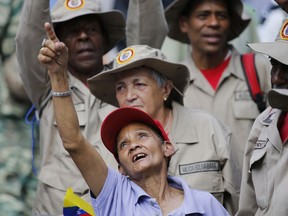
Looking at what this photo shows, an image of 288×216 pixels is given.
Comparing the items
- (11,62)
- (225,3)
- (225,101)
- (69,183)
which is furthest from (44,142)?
(225,3)

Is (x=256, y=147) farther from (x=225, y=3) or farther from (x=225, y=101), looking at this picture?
(x=225, y=3)

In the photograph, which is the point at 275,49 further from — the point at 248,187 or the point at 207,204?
the point at 207,204

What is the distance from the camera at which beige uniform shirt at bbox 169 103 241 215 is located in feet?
19.4

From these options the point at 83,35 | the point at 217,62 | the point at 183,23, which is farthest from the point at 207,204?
the point at 183,23

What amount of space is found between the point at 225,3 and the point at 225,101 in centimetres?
80

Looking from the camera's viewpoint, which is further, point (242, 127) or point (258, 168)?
point (242, 127)

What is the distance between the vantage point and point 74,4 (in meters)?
6.81

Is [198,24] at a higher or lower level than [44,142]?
higher

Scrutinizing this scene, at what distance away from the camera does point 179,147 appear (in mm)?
→ 6012

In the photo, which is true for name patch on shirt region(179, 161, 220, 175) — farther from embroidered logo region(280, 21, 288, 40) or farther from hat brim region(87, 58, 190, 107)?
embroidered logo region(280, 21, 288, 40)

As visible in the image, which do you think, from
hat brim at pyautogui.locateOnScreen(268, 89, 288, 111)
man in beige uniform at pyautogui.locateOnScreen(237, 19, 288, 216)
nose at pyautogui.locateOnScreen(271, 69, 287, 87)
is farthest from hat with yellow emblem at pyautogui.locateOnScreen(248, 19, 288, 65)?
hat brim at pyautogui.locateOnScreen(268, 89, 288, 111)

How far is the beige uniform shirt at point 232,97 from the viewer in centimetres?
679

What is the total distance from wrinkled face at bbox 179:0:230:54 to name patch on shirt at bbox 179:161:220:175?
1.38m

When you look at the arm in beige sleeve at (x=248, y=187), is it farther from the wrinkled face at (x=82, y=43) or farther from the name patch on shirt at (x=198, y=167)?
the wrinkled face at (x=82, y=43)
